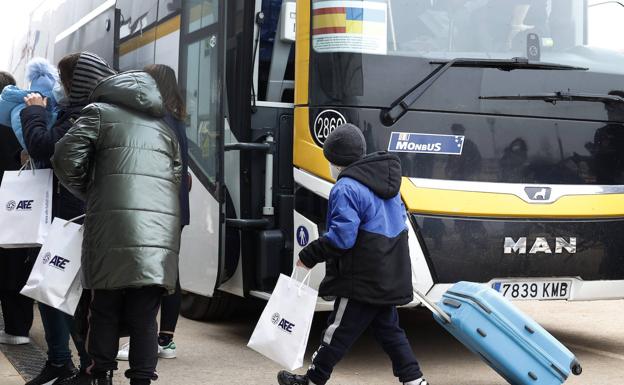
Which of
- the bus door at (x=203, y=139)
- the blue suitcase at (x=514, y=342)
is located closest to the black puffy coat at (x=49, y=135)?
the bus door at (x=203, y=139)

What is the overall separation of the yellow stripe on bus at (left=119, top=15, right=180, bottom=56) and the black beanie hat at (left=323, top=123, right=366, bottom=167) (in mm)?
2461

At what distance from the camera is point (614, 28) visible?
688cm

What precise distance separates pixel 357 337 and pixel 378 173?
0.82 m

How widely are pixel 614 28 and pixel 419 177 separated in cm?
191

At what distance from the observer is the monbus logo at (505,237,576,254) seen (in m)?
6.09

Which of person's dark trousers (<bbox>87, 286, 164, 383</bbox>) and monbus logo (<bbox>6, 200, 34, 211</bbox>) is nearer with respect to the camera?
person's dark trousers (<bbox>87, 286, 164, 383</bbox>)

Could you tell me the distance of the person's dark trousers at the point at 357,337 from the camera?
17.1ft

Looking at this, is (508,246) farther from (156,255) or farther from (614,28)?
(156,255)

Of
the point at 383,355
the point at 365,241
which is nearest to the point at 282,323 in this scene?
the point at 365,241

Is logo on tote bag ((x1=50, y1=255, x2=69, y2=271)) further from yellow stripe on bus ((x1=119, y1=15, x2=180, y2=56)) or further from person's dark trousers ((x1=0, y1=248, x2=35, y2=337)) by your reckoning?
yellow stripe on bus ((x1=119, y1=15, x2=180, y2=56))

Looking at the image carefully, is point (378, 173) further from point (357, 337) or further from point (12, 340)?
point (12, 340)

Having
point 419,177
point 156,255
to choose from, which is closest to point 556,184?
point 419,177

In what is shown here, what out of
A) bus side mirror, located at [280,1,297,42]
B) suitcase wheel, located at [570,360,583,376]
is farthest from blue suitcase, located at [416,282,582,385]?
bus side mirror, located at [280,1,297,42]

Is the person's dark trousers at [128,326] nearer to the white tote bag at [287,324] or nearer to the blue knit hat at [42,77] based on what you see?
the white tote bag at [287,324]
